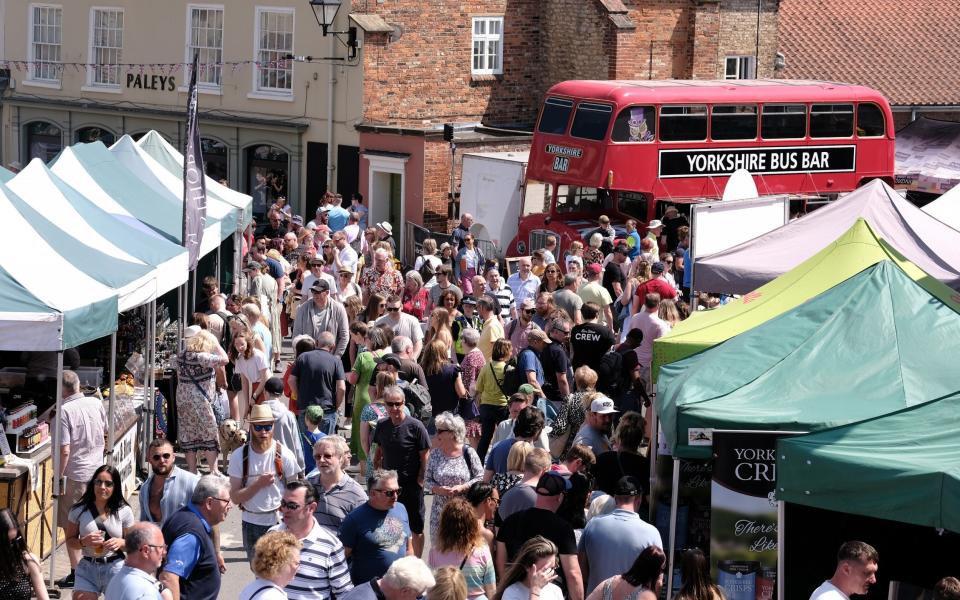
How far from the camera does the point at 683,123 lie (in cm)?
2480

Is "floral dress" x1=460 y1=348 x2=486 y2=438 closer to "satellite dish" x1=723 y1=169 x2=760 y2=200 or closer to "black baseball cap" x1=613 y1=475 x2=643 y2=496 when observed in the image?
"black baseball cap" x1=613 y1=475 x2=643 y2=496

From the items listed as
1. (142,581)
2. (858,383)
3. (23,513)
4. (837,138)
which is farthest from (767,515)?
(837,138)

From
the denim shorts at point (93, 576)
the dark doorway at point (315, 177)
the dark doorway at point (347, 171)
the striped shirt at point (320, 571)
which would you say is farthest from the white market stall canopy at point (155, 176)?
the dark doorway at point (315, 177)

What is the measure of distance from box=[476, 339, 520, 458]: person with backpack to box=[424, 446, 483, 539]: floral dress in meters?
2.44

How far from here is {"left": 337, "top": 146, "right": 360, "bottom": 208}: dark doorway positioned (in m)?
30.2

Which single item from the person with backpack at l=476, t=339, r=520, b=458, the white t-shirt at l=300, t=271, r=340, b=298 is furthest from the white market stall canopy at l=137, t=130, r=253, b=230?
the person with backpack at l=476, t=339, r=520, b=458

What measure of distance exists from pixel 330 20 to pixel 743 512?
22.0 meters

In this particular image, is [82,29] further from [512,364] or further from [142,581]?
[142,581]

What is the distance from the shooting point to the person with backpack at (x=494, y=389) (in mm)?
12328

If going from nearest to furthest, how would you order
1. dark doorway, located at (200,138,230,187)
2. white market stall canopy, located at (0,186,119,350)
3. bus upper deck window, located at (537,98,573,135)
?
white market stall canopy, located at (0,186,119,350), bus upper deck window, located at (537,98,573,135), dark doorway, located at (200,138,230,187)

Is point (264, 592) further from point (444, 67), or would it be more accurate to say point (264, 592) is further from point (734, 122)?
point (444, 67)

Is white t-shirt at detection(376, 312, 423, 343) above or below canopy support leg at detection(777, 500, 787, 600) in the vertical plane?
above

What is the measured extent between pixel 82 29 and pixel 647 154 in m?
16.7

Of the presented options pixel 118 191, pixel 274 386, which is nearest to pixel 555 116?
pixel 118 191
